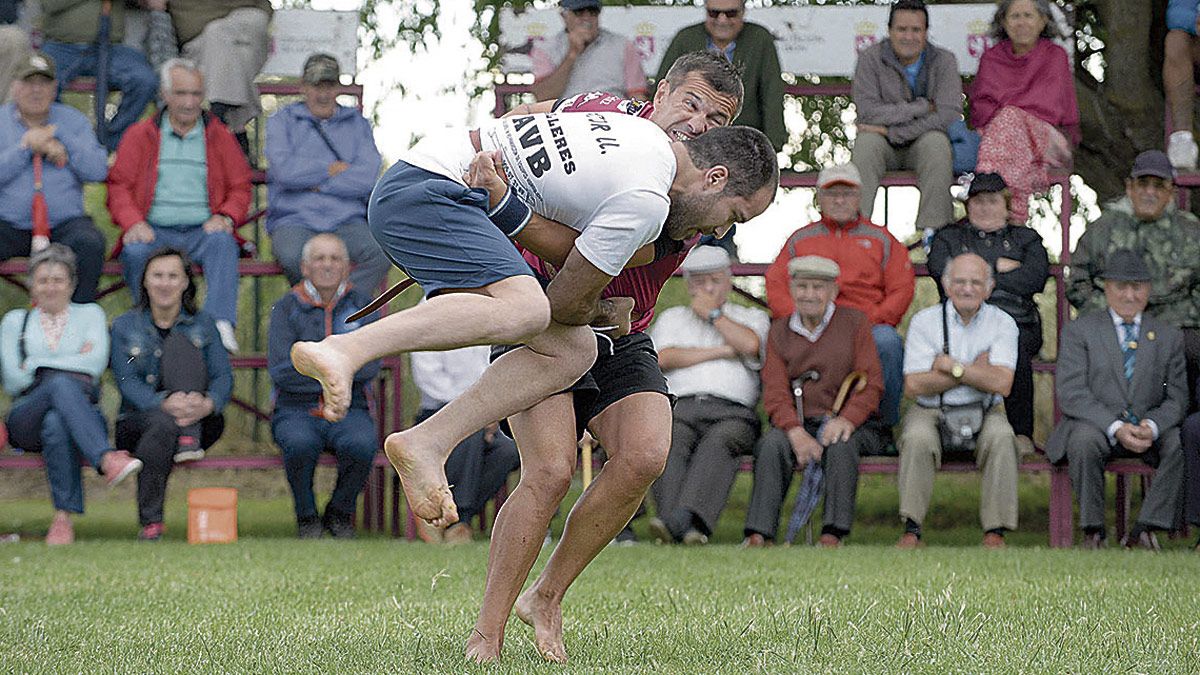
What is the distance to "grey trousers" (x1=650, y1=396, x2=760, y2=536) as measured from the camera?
932 centimetres

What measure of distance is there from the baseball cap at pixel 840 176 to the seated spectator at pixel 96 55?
466 cm

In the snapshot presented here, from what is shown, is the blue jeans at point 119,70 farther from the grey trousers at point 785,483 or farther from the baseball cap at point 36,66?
the grey trousers at point 785,483

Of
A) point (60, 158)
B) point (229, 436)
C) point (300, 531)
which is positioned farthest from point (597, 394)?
point (229, 436)

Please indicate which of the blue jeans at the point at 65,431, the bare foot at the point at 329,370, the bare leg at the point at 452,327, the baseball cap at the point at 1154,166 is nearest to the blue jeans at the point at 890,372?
the baseball cap at the point at 1154,166

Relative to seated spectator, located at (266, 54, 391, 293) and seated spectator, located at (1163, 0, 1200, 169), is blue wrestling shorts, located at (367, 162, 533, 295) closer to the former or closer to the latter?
seated spectator, located at (266, 54, 391, 293)

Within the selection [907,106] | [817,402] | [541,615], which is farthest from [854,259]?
[541,615]

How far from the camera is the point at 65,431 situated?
31.1ft

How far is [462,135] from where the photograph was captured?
4.79 metres

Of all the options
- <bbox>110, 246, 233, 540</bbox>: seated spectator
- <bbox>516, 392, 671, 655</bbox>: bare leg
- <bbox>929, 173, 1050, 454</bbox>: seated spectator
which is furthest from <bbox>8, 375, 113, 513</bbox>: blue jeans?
<bbox>516, 392, 671, 655</bbox>: bare leg

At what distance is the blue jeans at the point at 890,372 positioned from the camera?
989cm

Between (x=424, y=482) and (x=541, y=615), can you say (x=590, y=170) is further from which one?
(x=541, y=615)

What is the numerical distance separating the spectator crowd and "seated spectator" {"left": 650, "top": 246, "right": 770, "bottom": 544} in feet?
0.06

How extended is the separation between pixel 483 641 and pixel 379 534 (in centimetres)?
602

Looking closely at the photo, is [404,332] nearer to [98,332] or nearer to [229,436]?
[98,332]
